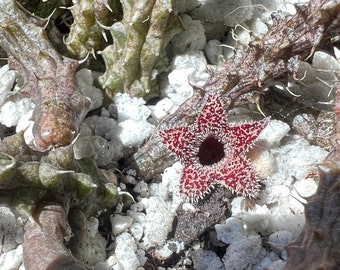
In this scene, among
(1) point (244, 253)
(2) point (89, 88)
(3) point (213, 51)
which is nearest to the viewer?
(1) point (244, 253)

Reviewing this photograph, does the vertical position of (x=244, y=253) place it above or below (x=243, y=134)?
below

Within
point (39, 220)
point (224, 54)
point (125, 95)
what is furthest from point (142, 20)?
point (39, 220)

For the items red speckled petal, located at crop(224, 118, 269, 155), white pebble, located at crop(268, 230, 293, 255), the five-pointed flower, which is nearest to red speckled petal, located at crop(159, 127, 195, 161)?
the five-pointed flower

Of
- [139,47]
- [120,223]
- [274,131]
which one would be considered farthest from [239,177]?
[139,47]

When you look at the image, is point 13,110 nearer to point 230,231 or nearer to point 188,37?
point 188,37

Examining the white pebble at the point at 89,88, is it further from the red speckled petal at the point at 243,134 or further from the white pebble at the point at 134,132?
the red speckled petal at the point at 243,134

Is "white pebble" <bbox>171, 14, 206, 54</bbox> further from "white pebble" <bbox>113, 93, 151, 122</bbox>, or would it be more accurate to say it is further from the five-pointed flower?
the five-pointed flower

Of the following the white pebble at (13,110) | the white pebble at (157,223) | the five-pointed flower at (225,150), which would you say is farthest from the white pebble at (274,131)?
the white pebble at (13,110)
